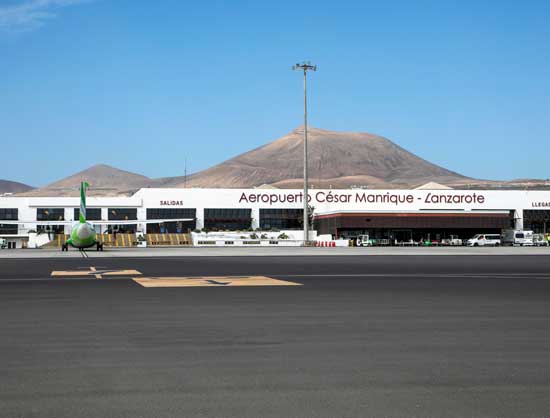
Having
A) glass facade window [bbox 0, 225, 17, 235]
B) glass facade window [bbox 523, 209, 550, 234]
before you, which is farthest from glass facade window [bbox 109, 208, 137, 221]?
glass facade window [bbox 523, 209, 550, 234]

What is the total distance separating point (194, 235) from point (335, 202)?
3060cm

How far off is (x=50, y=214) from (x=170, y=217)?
780 inches

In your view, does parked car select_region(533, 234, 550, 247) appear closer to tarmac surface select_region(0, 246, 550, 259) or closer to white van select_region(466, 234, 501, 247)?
white van select_region(466, 234, 501, 247)

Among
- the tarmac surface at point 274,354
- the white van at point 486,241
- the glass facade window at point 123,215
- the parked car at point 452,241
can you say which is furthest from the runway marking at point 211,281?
the glass facade window at point 123,215

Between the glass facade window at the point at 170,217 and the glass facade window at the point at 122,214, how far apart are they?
263 cm

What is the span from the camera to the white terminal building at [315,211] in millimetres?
115750

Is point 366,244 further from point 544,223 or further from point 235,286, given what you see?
point 235,286

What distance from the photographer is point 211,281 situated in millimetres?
28188

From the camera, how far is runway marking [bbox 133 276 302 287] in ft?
87.2

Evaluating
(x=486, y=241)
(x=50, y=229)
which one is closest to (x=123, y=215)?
(x=50, y=229)

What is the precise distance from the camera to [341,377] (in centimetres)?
945

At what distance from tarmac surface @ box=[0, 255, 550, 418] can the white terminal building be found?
95.0 meters

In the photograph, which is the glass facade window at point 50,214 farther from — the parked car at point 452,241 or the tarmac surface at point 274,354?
the tarmac surface at point 274,354

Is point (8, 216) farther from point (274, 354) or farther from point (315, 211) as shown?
point (274, 354)
